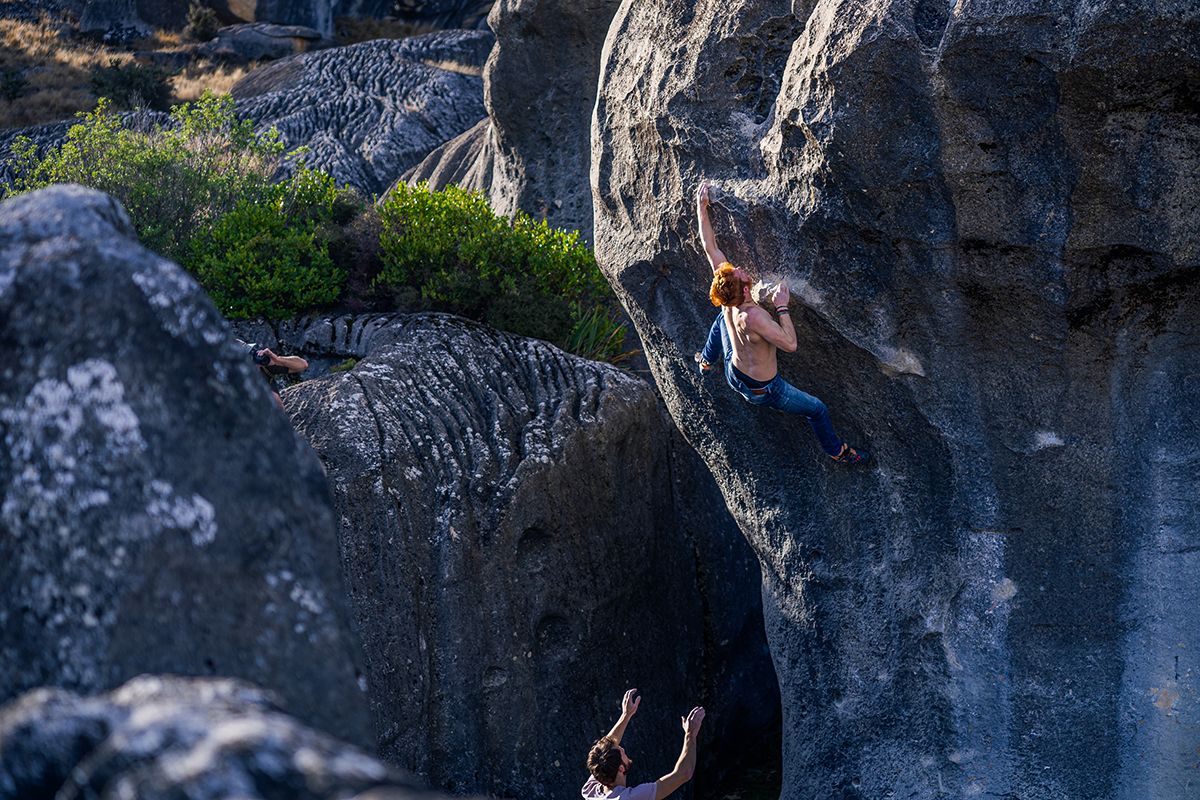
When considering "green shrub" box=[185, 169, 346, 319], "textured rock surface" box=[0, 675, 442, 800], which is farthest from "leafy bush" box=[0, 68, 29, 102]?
"textured rock surface" box=[0, 675, 442, 800]

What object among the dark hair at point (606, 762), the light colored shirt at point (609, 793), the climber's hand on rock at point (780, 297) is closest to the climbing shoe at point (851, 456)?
the climber's hand on rock at point (780, 297)

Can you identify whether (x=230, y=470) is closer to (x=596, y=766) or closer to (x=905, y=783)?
(x=596, y=766)

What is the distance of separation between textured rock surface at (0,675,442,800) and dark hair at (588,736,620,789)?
4.66 metres

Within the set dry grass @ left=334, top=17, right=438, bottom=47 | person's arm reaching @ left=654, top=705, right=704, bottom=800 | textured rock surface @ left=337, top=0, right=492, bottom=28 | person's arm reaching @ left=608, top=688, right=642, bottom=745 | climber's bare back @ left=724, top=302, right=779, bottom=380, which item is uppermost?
textured rock surface @ left=337, top=0, right=492, bottom=28

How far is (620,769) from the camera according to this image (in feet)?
25.2

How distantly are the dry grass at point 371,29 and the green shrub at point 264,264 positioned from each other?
55.0 feet

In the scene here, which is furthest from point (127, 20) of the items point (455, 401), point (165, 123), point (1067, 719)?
point (1067, 719)

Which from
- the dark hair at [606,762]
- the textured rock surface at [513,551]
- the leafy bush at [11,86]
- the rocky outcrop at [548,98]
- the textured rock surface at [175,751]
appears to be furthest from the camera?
the leafy bush at [11,86]

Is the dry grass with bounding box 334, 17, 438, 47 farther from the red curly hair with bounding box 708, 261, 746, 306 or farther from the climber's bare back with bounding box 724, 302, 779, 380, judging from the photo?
the red curly hair with bounding box 708, 261, 746, 306

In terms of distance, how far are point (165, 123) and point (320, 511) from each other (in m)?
16.5

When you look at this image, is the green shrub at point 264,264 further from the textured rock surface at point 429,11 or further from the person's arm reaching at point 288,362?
the textured rock surface at point 429,11

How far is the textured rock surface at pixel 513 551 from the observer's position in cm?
876

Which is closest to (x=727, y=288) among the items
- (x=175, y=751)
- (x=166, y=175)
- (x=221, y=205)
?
(x=175, y=751)

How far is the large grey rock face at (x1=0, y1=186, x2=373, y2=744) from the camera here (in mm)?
3490
